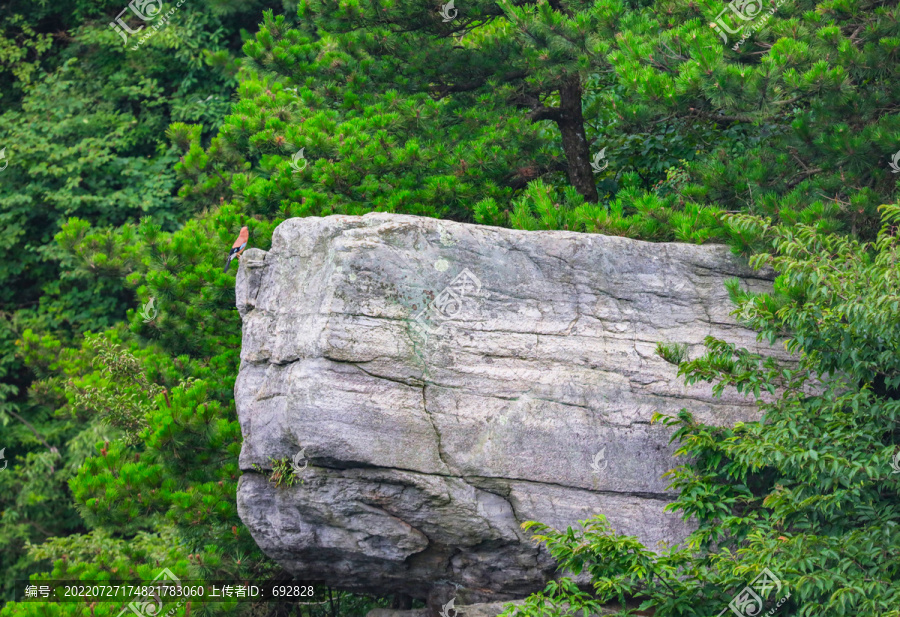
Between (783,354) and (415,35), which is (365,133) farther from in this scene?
(783,354)

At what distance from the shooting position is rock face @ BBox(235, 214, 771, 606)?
215 inches

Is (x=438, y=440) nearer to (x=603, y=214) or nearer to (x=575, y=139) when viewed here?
(x=603, y=214)

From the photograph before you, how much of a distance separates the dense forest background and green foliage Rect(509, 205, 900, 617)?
0.02 meters

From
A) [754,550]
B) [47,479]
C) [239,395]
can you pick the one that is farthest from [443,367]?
[47,479]

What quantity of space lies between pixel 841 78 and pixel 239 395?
495cm

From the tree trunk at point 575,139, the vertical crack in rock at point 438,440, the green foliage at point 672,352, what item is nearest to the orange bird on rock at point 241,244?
the vertical crack in rock at point 438,440

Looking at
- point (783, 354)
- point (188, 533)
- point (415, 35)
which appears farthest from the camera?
point (415, 35)

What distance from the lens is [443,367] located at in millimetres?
5562

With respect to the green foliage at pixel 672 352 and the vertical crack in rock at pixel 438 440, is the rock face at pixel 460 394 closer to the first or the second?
the vertical crack in rock at pixel 438 440

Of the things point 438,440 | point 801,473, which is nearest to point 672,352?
point 801,473

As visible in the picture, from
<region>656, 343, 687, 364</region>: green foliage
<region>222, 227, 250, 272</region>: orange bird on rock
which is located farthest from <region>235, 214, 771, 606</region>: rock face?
<region>222, 227, 250, 272</region>: orange bird on rock

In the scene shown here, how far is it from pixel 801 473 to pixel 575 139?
4.28 metres

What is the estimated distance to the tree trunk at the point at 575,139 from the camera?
796 centimetres

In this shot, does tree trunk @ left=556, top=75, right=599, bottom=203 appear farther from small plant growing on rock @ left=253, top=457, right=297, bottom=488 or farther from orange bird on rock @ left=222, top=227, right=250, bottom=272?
small plant growing on rock @ left=253, top=457, right=297, bottom=488
